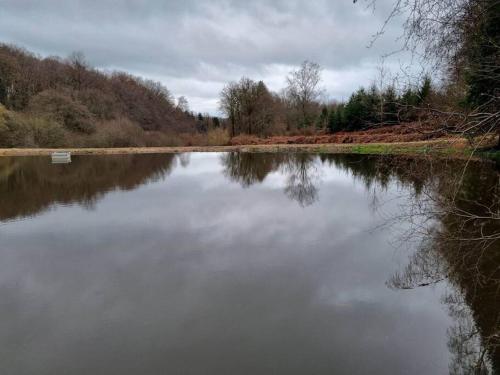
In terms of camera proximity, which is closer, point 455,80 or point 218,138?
point 455,80

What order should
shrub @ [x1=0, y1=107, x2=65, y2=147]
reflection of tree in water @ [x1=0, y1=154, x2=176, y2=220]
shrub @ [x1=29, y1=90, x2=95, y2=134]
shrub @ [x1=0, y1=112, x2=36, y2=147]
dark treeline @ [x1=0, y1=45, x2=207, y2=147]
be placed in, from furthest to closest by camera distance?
shrub @ [x1=29, y1=90, x2=95, y2=134] → dark treeline @ [x1=0, y1=45, x2=207, y2=147] → shrub @ [x1=0, y1=107, x2=65, y2=147] → shrub @ [x1=0, y1=112, x2=36, y2=147] → reflection of tree in water @ [x1=0, y1=154, x2=176, y2=220]

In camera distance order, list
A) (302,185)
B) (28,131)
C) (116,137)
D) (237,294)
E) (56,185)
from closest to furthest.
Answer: (237,294), (302,185), (56,185), (28,131), (116,137)

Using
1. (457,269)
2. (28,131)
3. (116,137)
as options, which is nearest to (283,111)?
(116,137)

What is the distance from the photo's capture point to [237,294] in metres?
4.61

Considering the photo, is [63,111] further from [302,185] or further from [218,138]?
[302,185]

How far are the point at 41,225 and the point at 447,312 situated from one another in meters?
8.05

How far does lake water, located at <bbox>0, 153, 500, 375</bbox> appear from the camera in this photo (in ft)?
11.0

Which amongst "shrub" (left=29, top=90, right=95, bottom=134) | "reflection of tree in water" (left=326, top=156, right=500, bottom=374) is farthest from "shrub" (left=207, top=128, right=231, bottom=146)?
"reflection of tree in water" (left=326, top=156, right=500, bottom=374)

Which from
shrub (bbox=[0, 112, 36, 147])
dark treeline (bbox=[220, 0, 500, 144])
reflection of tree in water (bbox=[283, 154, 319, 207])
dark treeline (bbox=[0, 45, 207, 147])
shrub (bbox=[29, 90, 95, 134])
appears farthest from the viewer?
shrub (bbox=[29, 90, 95, 134])

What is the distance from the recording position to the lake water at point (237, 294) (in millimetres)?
3365

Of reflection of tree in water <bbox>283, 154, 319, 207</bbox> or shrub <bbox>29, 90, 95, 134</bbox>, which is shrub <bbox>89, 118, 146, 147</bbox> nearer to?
shrub <bbox>29, 90, 95, 134</bbox>

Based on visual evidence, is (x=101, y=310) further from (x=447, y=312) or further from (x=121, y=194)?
(x=121, y=194)

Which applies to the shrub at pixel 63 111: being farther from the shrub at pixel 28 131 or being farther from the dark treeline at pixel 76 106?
the shrub at pixel 28 131

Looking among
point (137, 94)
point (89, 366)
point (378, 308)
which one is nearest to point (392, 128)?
point (378, 308)
